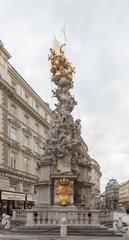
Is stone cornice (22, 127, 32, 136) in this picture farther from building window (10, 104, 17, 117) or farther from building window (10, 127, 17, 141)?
building window (10, 127, 17, 141)

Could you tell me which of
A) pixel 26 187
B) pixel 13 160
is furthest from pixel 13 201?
pixel 26 187

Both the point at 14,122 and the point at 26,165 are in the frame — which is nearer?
the point at 14,122

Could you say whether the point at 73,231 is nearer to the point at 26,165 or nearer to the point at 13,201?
the point at 13,201

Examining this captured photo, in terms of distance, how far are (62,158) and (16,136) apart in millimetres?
33368

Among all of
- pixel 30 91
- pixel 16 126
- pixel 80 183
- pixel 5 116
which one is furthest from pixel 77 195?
pixel 30 91

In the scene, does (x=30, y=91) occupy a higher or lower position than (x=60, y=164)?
higher

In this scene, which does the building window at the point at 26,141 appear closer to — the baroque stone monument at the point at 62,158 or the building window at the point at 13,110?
the building window at the point at 13,110

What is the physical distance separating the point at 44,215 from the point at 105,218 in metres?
Answer: 6.39

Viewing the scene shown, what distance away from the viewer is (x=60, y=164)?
35625mm

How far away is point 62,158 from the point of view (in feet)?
117

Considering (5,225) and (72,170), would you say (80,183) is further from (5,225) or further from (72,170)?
(5,225)

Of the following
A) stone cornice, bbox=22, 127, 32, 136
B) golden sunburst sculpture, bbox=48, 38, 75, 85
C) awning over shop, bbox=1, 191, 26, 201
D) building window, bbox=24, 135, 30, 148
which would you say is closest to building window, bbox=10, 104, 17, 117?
stone cornice, bbox=22, 127, 32, 136

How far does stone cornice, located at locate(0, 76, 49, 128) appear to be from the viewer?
205 feet

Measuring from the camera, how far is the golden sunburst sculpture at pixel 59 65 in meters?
40.2
